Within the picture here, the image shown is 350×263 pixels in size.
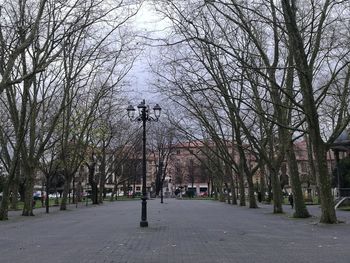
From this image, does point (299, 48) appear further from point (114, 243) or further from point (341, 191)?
point (341, 191)

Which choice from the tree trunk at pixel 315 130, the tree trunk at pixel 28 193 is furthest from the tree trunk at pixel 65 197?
the tree trunk at pixel 315 130

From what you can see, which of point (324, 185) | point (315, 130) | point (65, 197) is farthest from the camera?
point (65, 197)

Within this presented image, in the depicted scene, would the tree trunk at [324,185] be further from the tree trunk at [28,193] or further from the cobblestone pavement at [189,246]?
the tree trunk at [28,193]

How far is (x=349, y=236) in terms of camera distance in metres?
14.8

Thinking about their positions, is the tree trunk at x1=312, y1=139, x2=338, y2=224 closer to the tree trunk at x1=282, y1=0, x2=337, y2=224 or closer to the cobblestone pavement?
the tree trunk at x1=282, y1=0, x2=337, y2=224

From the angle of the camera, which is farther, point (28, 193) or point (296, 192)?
point (28, 193)

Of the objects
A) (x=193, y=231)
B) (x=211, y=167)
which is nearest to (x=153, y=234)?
(x=193, y=231)

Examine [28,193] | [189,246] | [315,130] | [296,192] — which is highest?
[315,130]

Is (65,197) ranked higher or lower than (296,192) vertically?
higher

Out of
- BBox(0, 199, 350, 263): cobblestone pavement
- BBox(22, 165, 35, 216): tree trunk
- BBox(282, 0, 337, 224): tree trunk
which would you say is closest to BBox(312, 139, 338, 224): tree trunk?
BBox(282, 0, 337, 224): tree trunk

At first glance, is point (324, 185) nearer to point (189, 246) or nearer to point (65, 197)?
point (189, 246)

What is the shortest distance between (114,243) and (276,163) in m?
19.2

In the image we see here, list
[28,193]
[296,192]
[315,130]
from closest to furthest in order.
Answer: [315,130] → [296,192] → [28,193]

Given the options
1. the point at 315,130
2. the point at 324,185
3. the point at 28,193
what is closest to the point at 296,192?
the point at 324,185
